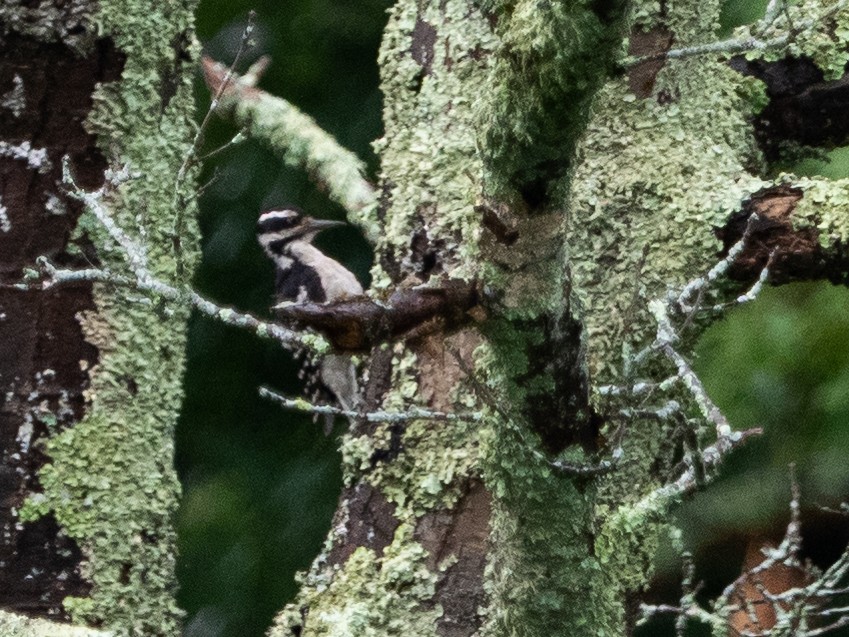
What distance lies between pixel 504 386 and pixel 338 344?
206 millimetres

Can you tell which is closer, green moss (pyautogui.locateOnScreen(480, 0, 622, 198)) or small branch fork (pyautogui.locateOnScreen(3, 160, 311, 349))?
green moss (pyautogui.locateOnScreen(480, 0, 622, 198))

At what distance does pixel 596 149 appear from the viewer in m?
2.37

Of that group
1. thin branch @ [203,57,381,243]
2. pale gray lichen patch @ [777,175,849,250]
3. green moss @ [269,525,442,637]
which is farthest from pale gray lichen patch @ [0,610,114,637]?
thin branch @ [203,57,381,243]

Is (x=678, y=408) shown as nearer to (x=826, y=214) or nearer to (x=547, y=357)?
(x=547, y=357)

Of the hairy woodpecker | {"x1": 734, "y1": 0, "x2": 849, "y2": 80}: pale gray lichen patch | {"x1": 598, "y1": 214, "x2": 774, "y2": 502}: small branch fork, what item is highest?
the hairy woodpecker

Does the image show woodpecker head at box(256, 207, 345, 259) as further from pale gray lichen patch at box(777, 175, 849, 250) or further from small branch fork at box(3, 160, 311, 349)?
small branch fork at box(3, 160, 311, 349)

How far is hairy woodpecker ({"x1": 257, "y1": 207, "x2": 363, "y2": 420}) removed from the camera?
437cm

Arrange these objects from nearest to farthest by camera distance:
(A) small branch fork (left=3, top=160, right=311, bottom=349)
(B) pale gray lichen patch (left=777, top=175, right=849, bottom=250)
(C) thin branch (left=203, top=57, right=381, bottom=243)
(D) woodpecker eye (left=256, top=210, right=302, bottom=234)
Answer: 1. (A) small branch fork (left=3, top=160, right=311, bottom=349)
2. (B) pale gray lichen patch (left=777, top=175, right=849, bottom=250)
3. (C) thin branch (left=203, top=57, right=381, bottom=243)
4. (D) woodpecker eye (left=256, top=210, right=302, bottom=234)

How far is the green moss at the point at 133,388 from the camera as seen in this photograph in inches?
77.7

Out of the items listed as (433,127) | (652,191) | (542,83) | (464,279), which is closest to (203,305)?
(464,279)

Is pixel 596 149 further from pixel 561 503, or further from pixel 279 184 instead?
pixel 279 184

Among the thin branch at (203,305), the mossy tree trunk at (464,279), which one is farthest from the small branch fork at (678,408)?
the thin branch at (203,305)

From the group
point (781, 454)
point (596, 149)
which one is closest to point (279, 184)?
point (781, 454)

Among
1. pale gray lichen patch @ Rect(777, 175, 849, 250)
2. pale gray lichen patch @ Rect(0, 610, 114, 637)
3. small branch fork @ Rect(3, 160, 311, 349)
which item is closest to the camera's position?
small branch fork @ Rect(3, 160, 311, 349)
